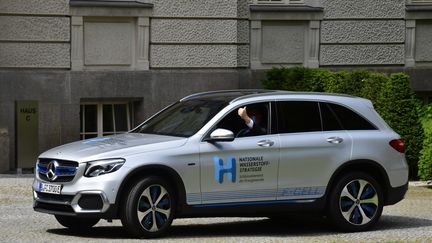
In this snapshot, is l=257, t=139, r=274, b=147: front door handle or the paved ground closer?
the paved ground

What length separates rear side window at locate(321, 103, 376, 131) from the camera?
12.5 meters

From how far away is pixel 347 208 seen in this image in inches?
480

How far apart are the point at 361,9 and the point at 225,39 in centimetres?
304

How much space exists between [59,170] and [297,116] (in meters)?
2.78

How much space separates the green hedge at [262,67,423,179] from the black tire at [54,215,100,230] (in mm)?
7332

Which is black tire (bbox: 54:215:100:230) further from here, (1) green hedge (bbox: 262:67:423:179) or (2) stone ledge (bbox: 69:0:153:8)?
(2) stone ledge (bbox: 69:0:153:8)

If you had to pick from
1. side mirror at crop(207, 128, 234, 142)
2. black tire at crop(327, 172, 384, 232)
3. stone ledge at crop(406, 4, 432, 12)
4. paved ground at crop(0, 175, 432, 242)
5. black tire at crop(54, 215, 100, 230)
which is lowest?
paved ground at crop(0, 175, 432, 242)

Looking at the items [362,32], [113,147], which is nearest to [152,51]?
[362,32]

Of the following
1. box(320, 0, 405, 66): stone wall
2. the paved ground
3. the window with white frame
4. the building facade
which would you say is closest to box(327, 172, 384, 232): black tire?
the paved ground

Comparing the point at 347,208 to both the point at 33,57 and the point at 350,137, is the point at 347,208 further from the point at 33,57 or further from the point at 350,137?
the point at 33,57

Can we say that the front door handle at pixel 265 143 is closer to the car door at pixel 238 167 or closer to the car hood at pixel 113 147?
the car door at pixel 238 167

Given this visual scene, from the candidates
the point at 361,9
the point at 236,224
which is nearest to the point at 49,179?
the point at 236,224

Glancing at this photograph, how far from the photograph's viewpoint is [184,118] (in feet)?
40.1

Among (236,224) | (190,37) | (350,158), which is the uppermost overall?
(190,37)
